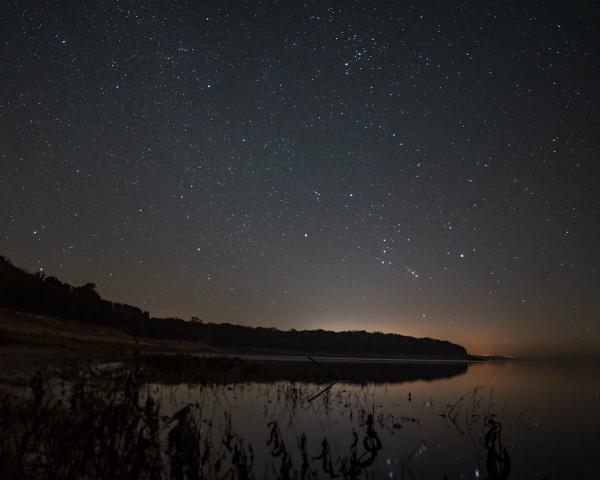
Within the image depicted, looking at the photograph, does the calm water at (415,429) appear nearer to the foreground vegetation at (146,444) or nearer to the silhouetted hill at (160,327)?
the foreground vegetation at (146,444)

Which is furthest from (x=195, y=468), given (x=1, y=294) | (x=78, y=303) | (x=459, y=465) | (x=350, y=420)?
(x=78, y=303)

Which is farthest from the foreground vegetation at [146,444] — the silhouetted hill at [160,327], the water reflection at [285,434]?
the silhouetted hill at [160,327]

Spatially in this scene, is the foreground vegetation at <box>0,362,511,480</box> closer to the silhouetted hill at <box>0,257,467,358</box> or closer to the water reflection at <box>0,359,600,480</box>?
the water reflection at <box>0,359,600,480</box>

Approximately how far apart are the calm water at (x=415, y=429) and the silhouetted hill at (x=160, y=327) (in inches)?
2350

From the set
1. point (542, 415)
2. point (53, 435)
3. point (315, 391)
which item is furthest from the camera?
point (315, 391)

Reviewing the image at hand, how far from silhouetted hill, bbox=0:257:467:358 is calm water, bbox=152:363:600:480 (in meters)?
59.7

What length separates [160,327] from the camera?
111m

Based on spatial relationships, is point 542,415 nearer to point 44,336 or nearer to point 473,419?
point 473,419

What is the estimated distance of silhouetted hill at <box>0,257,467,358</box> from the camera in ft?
232

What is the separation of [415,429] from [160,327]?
105m

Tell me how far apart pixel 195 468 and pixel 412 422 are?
37.6 ft

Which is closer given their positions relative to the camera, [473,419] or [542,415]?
[473,419]

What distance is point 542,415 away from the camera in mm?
18344

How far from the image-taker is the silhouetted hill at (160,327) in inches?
2778
